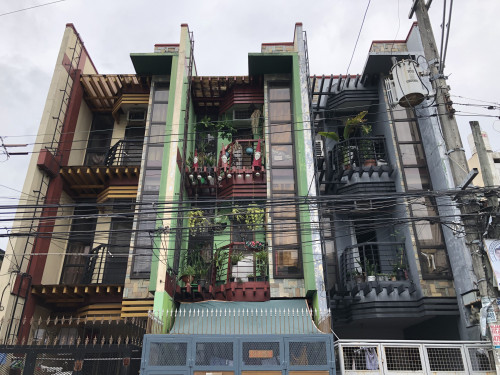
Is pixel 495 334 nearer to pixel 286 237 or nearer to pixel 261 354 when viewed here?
pixel 261 354

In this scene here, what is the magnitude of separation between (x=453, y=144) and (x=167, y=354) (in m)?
9.44

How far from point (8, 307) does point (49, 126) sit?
25.0 feet

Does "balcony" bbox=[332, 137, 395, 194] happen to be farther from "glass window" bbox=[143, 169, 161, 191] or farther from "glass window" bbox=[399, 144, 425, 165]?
"glass window" bbox=[143, 169, 161, 191]

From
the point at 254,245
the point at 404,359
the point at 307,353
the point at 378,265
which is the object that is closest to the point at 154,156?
the point at 254,245

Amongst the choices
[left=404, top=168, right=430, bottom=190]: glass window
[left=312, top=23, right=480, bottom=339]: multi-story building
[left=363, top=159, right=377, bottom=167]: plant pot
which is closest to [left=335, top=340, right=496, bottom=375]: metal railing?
[left=312, top=23, right=480, bottom=339]: multi-story building

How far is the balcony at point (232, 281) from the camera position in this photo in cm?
1441

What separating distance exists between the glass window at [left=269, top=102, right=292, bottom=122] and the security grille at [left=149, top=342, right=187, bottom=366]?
10.5 metres

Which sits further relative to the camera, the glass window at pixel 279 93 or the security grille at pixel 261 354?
the glass window at pixel 279 93

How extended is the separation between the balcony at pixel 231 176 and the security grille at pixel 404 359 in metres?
7.72

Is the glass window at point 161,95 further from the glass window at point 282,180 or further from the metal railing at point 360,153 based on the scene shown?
the metal railing at point 360,153

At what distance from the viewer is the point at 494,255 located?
9.50m

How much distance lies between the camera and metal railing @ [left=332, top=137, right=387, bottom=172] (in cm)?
1741

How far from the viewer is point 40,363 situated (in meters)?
11.6

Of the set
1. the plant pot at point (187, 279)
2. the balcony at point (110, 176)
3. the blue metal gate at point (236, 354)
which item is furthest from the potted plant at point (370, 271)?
the balcony at point (110, 176)
